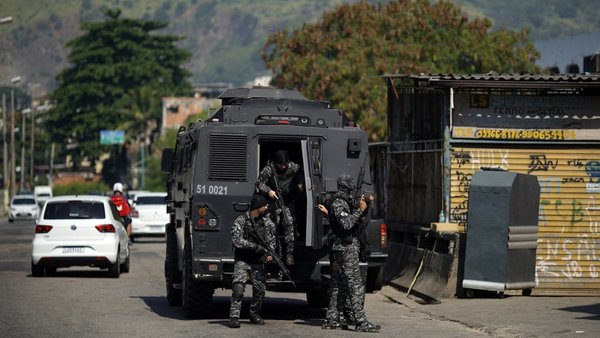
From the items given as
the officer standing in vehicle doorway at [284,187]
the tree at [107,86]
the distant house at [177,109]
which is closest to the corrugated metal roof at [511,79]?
the officer standing in vehicle doorway at [284,187]

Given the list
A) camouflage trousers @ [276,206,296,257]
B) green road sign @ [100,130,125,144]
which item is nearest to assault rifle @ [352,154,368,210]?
camouflage trousers @ [276,206,296,257]

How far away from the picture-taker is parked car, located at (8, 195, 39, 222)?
72.2 meters

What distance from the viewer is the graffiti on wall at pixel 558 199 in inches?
830

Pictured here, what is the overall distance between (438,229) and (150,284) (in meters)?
6.12

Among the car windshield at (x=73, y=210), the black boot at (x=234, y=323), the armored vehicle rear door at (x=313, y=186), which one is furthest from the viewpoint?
the car windshield at (x=73, y=210)

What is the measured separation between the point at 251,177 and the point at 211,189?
1.97 feet

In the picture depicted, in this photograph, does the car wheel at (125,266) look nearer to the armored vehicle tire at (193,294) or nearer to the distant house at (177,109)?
the armored vehicle tire at (193,294)

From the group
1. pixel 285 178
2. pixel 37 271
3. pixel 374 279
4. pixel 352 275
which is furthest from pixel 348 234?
pixel 37 271

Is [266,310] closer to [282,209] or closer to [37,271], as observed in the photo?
[282,209]

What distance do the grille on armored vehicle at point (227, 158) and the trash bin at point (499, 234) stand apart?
430 centimetres

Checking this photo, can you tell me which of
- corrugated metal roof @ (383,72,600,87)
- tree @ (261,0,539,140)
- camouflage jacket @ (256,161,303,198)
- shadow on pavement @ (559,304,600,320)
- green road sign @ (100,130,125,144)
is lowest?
shadow on pavement @ (559,304,600,320)

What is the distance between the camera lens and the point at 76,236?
26.3 m

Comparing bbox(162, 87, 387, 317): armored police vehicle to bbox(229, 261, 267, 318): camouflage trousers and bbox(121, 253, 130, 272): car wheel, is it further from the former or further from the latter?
bbox(121, 253, 130, 272): car wheel

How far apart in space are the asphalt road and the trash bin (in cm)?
37
